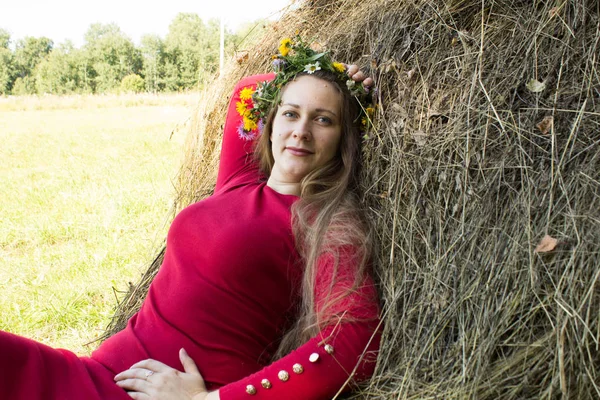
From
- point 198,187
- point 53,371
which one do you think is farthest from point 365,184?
point 198,187

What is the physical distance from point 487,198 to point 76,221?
14.6 feet

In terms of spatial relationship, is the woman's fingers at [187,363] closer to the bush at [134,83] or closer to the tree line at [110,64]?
the tree line at [110,64]

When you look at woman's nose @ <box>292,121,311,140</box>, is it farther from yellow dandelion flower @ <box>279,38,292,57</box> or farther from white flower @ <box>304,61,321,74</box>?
yellow dandelion flower @ <box>279,38,292,57</box>

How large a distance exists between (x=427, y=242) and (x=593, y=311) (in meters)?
0.55

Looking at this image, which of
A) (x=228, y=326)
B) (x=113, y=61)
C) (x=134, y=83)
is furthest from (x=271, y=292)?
(x=113, y=61)

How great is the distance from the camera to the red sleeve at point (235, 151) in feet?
8.95

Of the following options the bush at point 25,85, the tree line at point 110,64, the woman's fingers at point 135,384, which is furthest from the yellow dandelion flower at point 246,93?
the bush at point 25,85

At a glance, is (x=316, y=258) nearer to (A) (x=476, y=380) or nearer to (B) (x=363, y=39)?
(A) (x=476, y=380)

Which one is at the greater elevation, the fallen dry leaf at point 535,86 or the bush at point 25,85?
the fallen dry leaf at point 535,86

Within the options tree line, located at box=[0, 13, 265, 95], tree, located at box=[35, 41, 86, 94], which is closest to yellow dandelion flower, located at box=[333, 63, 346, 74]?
tree line, located at box=[0, 13, 265, 95]

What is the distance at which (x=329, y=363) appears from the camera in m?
1.93

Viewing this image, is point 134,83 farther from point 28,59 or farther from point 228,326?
point 228,326

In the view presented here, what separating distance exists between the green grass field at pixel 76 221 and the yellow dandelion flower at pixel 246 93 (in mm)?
1156

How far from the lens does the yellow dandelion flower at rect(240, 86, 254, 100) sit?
9.26 ft
